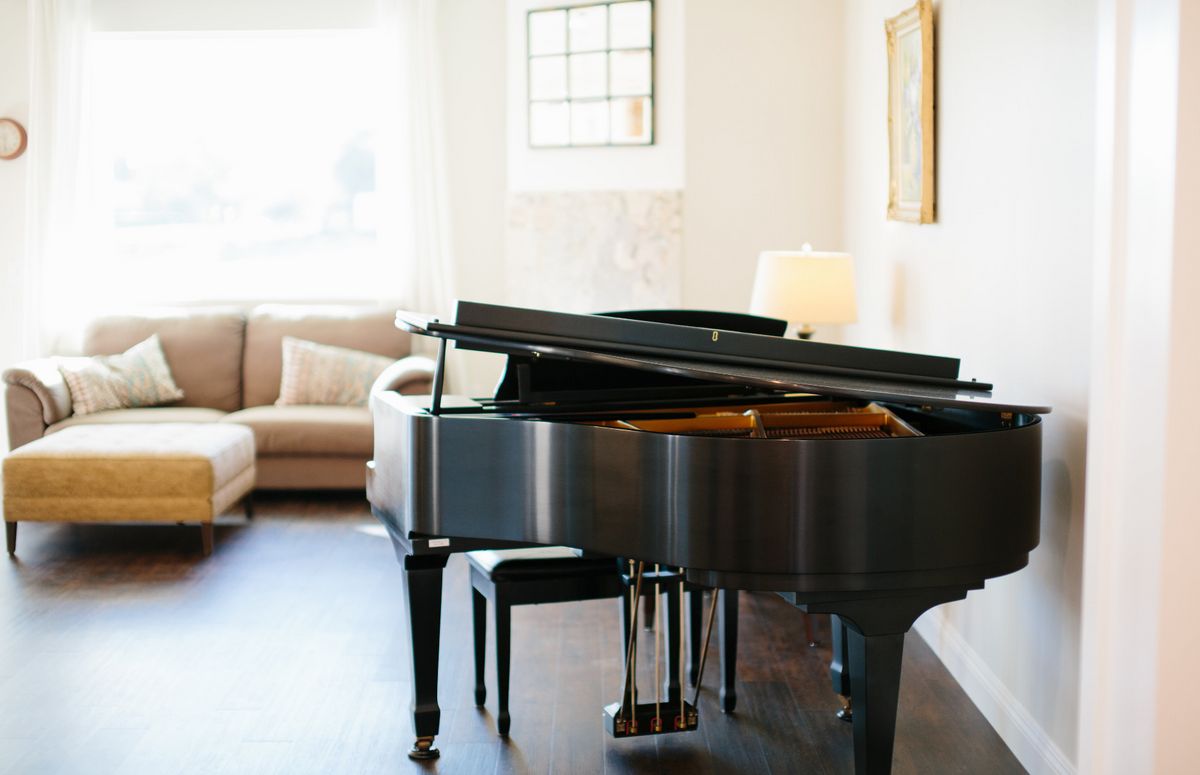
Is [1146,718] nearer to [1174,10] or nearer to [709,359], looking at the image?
[709,359]

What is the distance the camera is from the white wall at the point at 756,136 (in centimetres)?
632

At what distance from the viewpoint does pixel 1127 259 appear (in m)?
2.56

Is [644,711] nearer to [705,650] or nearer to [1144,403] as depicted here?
[705,650]

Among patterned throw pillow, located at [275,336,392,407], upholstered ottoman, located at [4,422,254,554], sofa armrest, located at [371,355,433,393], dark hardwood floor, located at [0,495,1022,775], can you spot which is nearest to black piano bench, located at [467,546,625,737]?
dark hardwood floor, located at [0,495,1022,775]

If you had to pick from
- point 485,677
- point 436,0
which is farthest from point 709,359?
point 436,0

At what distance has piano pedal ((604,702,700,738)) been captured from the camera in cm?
320

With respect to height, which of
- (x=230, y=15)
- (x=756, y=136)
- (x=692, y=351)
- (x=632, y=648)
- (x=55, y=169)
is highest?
(x=230, y=15)

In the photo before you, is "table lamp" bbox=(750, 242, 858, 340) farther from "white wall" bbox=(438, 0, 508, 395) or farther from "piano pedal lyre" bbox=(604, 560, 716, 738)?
"white wall" bbox=(438, 0, 508, 395)

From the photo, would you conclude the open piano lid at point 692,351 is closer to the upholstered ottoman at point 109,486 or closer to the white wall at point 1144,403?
the white wall at point 1144,403

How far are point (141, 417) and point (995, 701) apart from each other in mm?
4333

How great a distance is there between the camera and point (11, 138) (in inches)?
267

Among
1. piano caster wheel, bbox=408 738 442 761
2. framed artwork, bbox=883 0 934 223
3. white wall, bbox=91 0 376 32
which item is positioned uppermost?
white wall, bbox=91 0 376 32

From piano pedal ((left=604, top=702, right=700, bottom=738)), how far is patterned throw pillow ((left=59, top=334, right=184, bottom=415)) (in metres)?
3.94

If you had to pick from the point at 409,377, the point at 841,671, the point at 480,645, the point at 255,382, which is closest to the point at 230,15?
the point at 255,382
